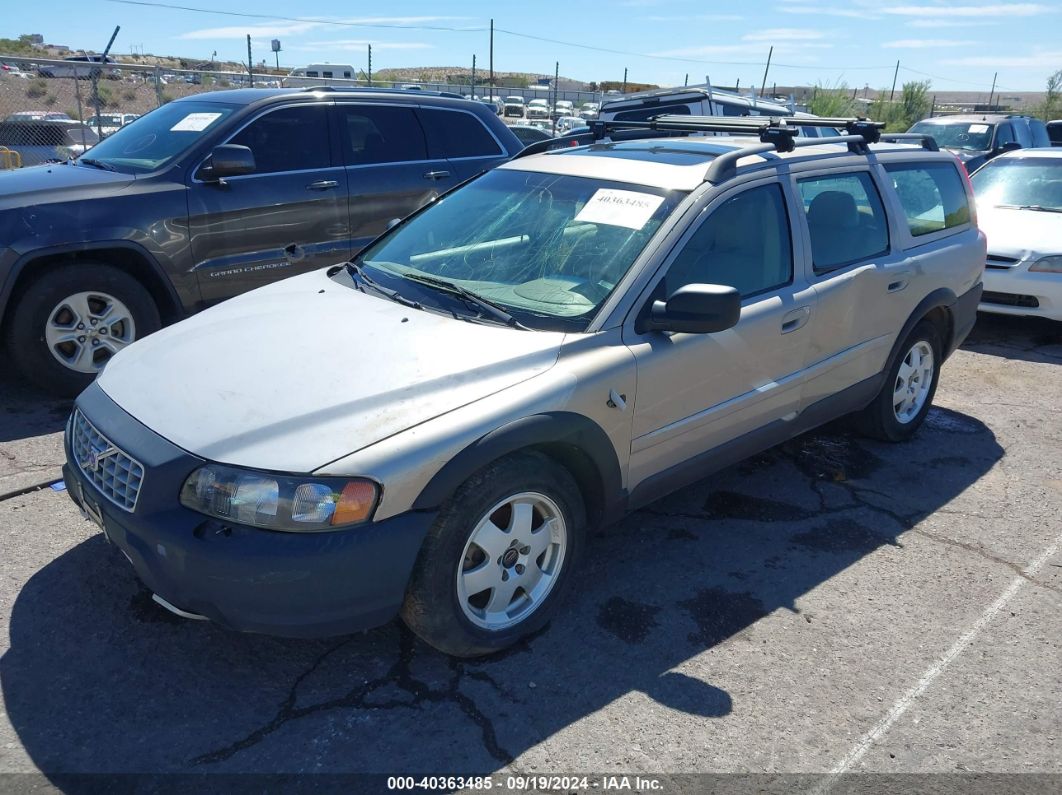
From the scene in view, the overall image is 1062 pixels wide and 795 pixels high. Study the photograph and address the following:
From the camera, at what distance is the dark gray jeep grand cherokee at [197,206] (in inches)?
205

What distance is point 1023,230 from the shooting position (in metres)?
8.17

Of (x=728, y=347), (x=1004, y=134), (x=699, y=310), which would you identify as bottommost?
(x=728, y=347)

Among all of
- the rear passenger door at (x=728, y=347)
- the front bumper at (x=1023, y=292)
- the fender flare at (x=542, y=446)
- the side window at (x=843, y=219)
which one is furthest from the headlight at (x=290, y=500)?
the front bumper at (x=1023, y=292)

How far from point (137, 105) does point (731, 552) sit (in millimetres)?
34194

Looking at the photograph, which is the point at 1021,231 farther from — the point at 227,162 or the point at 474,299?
the point at 227,162

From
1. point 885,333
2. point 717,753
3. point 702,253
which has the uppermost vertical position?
point 702,253

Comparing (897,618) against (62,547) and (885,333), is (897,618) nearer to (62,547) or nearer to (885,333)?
(885,333)

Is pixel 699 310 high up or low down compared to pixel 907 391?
up

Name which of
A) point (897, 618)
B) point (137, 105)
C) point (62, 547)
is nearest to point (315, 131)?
point (62, 547)

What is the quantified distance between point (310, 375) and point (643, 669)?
157 cm

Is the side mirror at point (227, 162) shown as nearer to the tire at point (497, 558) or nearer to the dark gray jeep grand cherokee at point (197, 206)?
the dark gray jeep grand cherokee at point (197, 206)

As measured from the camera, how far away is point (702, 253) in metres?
3.66

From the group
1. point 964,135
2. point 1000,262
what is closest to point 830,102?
point 964,135

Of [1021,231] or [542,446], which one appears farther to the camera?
[1021,231]
